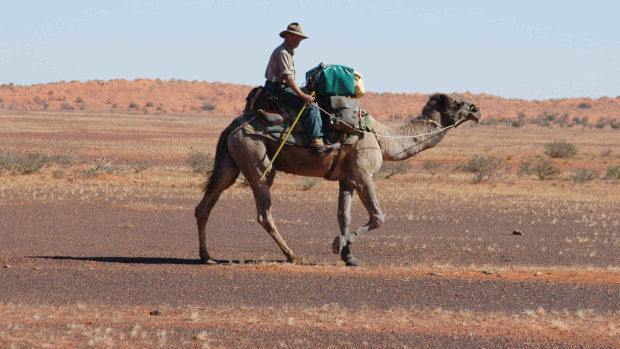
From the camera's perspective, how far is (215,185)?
11.7 metres

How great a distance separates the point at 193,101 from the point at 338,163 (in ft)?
400

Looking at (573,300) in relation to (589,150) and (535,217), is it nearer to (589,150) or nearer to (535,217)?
(535,217)

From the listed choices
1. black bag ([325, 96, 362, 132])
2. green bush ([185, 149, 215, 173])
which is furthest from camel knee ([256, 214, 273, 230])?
green bush ([185, 149, 215, 173])

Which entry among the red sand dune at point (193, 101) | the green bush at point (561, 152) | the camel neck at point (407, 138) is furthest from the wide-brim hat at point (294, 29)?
the red sand dune at point (193, 101)

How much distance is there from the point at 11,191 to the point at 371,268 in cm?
1304

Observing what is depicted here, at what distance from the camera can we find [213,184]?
1171 cm

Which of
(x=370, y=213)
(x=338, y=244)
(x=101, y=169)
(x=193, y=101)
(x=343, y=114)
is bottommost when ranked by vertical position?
(x=193, y=101)

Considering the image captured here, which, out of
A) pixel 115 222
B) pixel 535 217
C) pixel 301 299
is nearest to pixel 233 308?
pixel 301 299

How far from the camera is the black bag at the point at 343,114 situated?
36.9 feet

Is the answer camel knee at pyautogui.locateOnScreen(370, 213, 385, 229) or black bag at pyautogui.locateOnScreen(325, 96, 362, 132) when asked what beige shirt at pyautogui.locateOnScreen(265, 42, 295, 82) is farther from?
camel knee at pyautogui.locateOnScreen(370, 213, 385, 229)

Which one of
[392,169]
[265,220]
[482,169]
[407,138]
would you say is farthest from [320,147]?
[392,169]

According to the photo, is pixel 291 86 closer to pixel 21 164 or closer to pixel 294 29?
pixel 294 29

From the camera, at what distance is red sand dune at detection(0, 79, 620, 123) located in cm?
11794

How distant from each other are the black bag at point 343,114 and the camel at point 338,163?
0.84 feet
